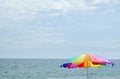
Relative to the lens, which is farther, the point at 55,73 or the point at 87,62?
the point at 55,73

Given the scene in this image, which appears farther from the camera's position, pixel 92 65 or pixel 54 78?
pixel 54 78

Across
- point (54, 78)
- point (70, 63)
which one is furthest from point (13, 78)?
point (70, 63)

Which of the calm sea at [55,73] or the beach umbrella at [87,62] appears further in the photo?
the calm sea at [55,73]

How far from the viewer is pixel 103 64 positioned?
1168 centimetres

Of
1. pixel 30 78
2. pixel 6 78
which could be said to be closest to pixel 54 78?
pixel 30 78

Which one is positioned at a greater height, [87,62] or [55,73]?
[55,73]

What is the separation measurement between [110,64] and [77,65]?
4.15ft

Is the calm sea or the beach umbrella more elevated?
the calm sea

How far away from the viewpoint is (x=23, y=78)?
51.2 metres

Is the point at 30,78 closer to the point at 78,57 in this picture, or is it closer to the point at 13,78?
the point at 13,78

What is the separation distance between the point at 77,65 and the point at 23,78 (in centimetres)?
4057

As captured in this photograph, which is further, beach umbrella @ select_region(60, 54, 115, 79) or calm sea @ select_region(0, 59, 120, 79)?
calm sea @ select_region(0, 59, 120, 79)

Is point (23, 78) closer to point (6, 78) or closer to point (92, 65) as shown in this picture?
point (6, 78)

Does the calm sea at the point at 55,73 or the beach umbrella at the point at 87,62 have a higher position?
the calm sea at the point at 55,73
